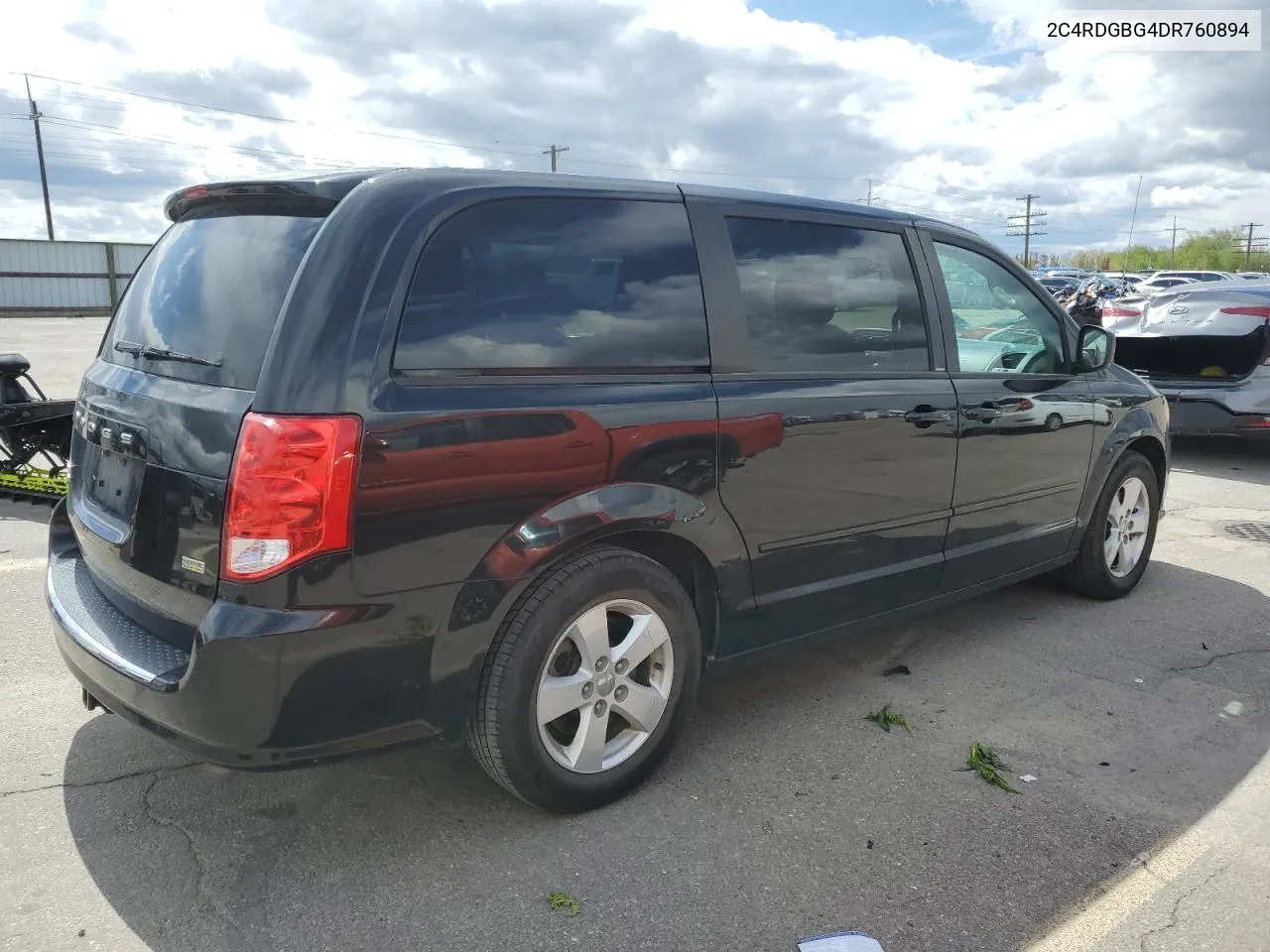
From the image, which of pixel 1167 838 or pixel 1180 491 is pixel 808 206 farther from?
pixel 1180 491

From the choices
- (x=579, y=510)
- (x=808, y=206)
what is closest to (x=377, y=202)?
(x=579, y=510)

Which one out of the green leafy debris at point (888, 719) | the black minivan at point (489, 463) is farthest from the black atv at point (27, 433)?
the green leafy debris at point (888, 719)

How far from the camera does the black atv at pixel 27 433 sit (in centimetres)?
611

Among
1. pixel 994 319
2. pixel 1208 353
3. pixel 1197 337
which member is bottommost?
pixel 1208 353

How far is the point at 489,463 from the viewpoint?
254cm

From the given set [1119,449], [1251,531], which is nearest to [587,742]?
[1119,449]

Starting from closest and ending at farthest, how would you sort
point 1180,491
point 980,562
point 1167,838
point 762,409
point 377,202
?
point 377,202 → point 1167,838 → point 762,409 → point 980,562 → point 1180,491

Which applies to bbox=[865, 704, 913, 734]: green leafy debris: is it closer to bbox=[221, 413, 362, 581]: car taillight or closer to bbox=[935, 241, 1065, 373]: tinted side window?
bbox=[935, 241, 1065, 373]: tinted side window

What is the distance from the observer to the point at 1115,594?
5082 millimetres

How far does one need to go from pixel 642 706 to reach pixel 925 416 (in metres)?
1.56

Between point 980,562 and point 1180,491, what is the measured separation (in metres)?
4.69

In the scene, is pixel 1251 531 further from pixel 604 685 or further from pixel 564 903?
pixel 564 903

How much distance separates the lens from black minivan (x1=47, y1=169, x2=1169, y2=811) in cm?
237

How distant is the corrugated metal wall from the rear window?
1124 inches
